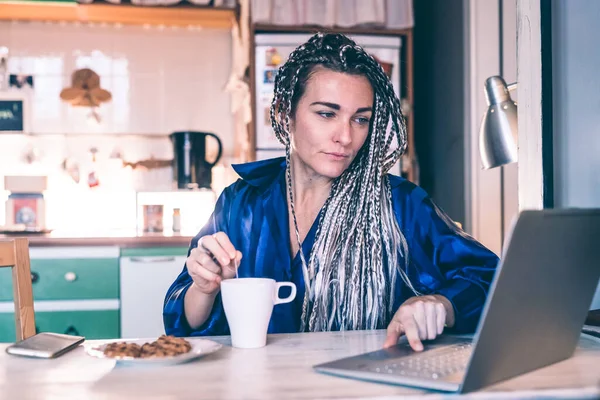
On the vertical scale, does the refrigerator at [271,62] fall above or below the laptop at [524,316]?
above

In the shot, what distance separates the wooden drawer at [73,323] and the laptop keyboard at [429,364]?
6.46 ft

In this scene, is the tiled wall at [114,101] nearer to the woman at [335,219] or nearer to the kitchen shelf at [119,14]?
the kitchen shelf at [119,14]

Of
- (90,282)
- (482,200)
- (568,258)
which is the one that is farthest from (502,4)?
(568,258)

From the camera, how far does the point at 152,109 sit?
11.0ft

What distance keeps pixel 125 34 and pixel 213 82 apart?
20.1 inches

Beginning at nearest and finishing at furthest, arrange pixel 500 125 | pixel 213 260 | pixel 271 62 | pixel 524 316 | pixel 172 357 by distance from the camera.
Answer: pixel 524 316, pixel 172 357, pixel 213 260, pixel 500 125, pixel 271 62

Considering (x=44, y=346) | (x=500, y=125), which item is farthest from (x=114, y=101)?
(x=44, y=346)

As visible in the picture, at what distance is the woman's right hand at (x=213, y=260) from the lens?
1036 mm

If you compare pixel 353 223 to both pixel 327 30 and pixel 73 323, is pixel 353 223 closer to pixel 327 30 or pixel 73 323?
pixel 73 323

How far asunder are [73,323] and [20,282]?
143 centimetres

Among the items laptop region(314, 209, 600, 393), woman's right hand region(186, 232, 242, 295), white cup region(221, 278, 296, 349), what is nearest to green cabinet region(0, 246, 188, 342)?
woman's right hand region(186, 232, 242, 295)

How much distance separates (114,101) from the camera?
3344 millimetres

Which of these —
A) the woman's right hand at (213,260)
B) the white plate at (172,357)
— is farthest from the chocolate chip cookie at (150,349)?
the woman's right hand at (213,260)

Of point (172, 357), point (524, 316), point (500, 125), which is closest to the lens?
point (524, 316)
